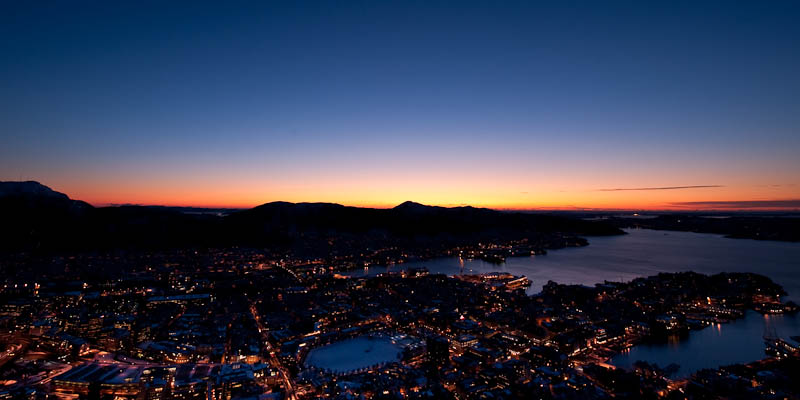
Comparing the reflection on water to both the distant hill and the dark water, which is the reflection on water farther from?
the distant hill

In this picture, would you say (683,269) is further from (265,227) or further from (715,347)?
(265,227)

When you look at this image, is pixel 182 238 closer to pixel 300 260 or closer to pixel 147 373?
pixel 300 260

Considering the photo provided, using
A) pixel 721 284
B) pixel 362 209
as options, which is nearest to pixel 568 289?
pixel 721 284

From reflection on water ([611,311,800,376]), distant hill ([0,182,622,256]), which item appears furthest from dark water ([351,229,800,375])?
distant hill ([0,182,622,256])

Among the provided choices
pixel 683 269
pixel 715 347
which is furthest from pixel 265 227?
pixel 715 347

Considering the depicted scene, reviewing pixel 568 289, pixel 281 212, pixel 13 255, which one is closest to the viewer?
pixel 568 289
